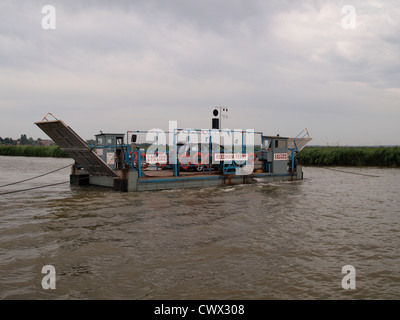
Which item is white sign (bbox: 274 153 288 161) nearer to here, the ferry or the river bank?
the ferry

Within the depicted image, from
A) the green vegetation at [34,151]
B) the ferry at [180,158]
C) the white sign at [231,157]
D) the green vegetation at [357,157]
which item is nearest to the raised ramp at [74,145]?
the ferry at [180,158]

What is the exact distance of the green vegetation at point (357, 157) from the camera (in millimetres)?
29766

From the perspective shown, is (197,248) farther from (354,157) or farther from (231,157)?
(354,157)

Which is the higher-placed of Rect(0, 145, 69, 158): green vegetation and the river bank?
Rect(0, 145, 69, 158): green vegetation

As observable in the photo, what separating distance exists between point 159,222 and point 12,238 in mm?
3282

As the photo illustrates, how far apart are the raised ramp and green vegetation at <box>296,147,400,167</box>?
977 inches

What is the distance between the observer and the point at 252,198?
490 inches

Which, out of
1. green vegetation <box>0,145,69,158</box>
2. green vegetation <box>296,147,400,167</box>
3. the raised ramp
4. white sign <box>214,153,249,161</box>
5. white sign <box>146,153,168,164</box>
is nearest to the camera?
the raised ramp

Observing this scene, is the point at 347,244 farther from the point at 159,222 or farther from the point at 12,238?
the point at 12,238

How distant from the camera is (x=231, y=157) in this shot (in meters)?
16.0

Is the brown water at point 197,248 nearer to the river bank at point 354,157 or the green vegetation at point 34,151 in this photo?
the river bank at point 354,157

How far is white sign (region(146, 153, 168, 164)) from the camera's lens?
15377 millimetres

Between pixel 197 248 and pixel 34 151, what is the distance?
51.8 m

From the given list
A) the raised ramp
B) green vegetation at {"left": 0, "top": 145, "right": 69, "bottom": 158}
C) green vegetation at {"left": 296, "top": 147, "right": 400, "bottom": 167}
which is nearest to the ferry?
the raised ramp
